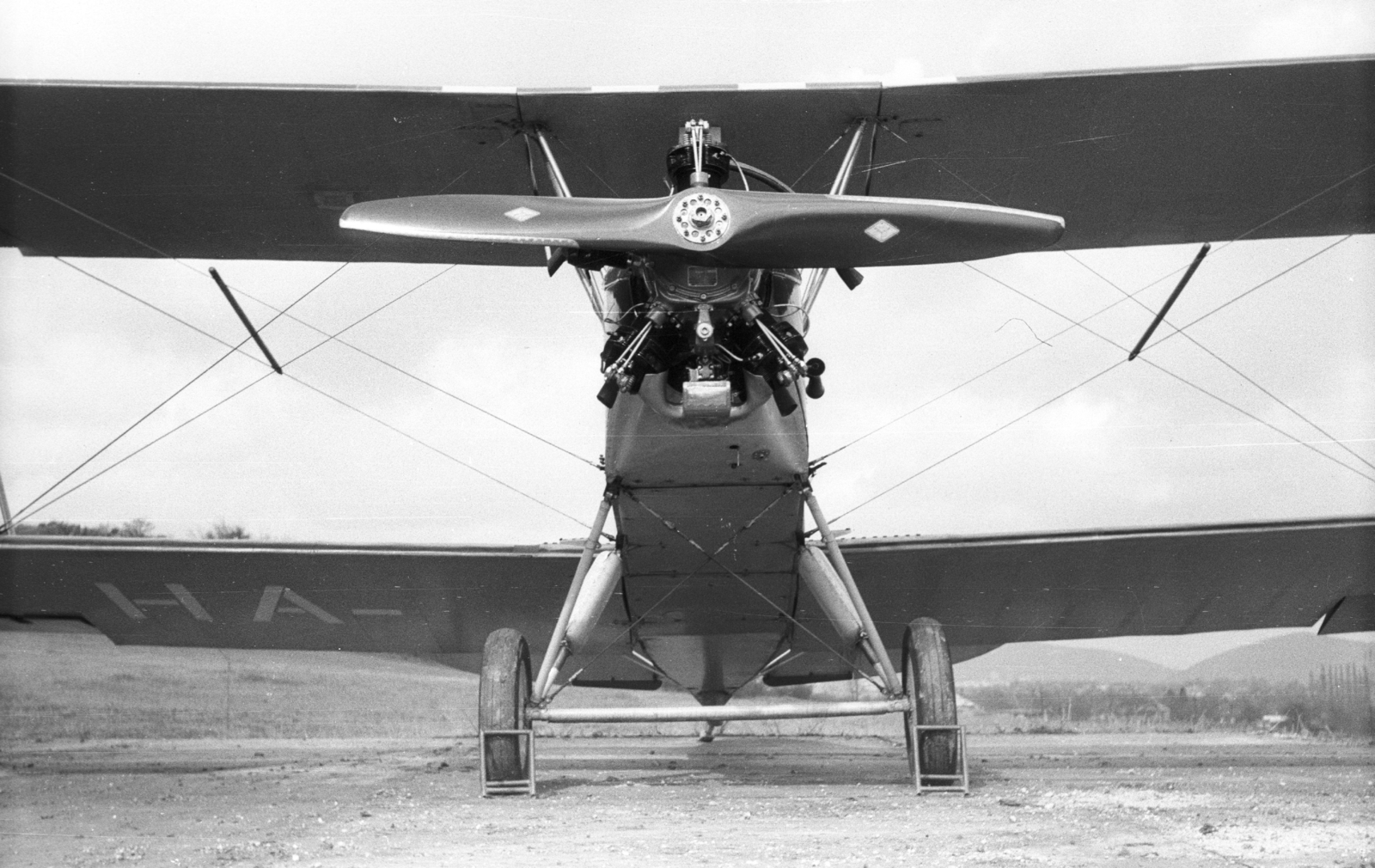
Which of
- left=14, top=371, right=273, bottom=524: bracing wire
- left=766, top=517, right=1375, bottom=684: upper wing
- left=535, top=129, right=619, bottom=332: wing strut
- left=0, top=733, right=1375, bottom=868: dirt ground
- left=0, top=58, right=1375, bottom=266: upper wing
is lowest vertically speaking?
left=0, top=733, right=1375, bottom=868: dirt ground

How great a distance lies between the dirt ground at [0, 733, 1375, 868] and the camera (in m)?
2.67

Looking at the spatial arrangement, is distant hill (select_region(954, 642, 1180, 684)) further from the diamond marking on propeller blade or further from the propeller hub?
the propeller hub

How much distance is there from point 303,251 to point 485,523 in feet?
5.72

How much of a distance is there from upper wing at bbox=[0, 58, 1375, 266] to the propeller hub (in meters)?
1.26

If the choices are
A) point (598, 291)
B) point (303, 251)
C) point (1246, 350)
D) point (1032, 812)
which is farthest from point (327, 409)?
point (1246, 350)

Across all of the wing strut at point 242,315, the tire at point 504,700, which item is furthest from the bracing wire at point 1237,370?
the wing strut at point 242,315

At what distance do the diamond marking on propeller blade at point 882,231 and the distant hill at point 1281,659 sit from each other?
434 centimetres

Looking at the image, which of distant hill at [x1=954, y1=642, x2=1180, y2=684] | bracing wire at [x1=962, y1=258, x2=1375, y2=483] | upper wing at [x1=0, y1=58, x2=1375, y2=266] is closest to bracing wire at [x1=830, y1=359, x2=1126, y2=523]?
bracing wire at [x1=962, y1=258, x2=1375, y2=483]

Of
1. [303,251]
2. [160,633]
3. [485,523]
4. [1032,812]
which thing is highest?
[303,251]

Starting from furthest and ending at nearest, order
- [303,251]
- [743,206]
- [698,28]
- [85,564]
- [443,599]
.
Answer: [443,599] < [303,251] < [85,564] < [698,28] < [743,206]

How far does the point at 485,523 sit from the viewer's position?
6.49 metres

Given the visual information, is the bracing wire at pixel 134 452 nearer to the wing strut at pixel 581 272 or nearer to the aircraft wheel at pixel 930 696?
the wing strut at pixel 581 272

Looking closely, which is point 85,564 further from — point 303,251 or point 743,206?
point 743,206

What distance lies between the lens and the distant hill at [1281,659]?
6.85 meters
